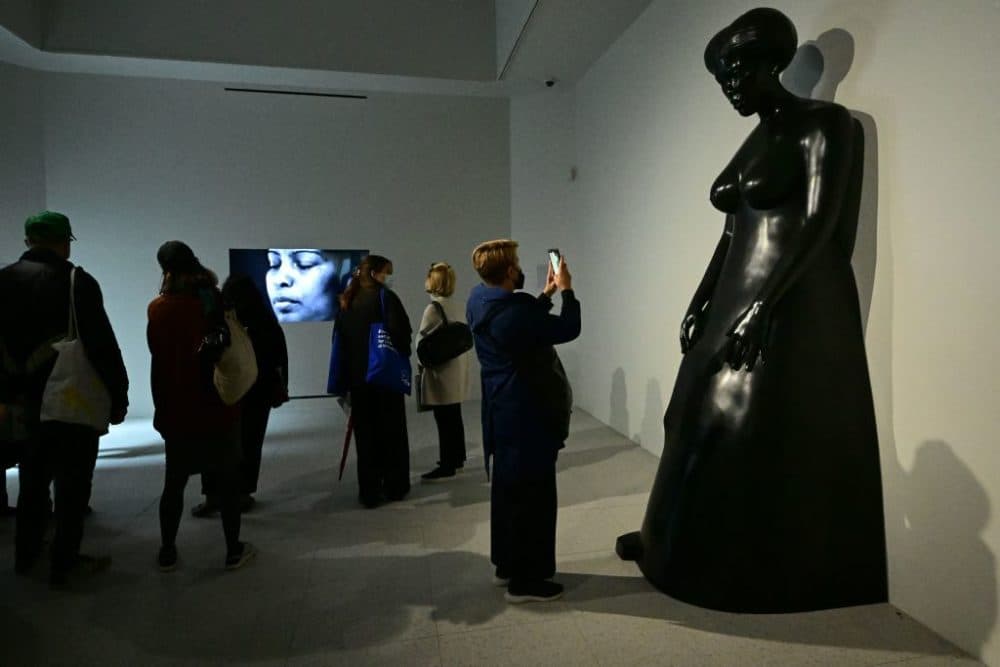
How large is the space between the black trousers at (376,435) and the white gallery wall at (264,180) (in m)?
3.38

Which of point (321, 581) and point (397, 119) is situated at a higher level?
point (397, 119)

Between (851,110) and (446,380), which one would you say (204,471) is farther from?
(851,110)

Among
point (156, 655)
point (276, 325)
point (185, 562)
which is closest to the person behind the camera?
point (156, 655)

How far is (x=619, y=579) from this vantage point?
101 inches

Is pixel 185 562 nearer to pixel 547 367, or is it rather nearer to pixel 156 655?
pixel 156 655

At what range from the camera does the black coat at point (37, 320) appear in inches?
96.7

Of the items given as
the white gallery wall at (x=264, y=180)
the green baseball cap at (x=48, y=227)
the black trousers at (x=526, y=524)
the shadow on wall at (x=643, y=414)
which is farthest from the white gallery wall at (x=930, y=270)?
the white gallery wall at (x=264, y=180)

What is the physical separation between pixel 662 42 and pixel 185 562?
4.33m

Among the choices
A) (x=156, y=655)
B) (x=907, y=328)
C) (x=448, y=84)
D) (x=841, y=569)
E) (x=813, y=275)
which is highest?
(x=448, y=84)

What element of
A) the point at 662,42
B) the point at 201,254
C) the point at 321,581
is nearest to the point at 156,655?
the point at 321,581

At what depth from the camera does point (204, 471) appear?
2.64 meters

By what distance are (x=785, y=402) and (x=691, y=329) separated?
1.77 ft

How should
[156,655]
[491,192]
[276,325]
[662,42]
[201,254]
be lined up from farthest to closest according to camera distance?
1. [491,192]
2. [201,254]
3. [662,42]
4. [276,325]
5. [156,655]

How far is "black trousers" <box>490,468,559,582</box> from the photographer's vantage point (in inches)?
92.0
